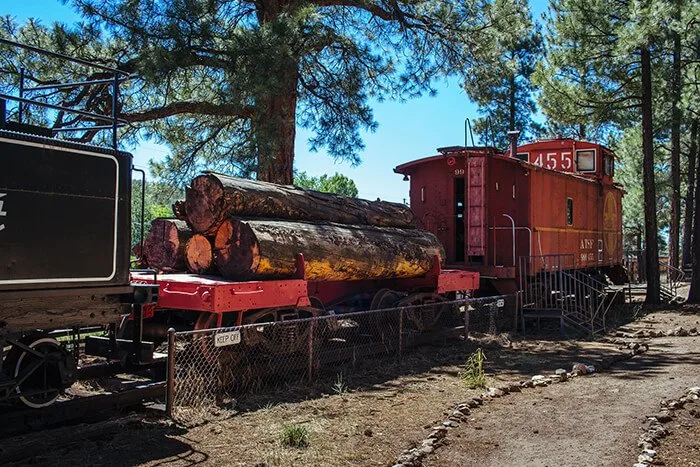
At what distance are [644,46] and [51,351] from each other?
16176mm

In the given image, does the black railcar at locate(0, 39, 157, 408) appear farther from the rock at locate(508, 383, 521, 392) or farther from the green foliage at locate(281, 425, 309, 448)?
the rock at locate(508, 383, 521, 392)

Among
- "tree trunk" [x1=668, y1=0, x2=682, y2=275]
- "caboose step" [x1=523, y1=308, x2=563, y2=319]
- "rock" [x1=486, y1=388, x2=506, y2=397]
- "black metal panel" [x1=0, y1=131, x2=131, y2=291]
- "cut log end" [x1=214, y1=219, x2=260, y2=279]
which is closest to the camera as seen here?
"black metal panel" [x1=0, y1=131, x2=131, y2=291]

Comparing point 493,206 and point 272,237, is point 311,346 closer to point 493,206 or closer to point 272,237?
point 272,237

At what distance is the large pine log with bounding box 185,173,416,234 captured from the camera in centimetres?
838

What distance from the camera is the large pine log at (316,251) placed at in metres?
8.17

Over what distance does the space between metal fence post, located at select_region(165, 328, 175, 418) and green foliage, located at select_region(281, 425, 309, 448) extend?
1302 mm

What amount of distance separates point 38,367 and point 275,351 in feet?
9.16

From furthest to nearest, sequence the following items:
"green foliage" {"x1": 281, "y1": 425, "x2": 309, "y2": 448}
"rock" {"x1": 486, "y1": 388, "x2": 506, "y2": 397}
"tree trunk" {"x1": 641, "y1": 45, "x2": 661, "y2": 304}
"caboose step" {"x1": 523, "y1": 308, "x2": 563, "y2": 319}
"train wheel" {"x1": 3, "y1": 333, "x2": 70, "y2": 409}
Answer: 1. "tree trunk" {"x1": 641, "y1": 45, "x2": 661, "y2": 304}
2. "caboose step" {"x1": 523, "y1": 308, "x2": 563, "y2": 319}
3. "rock" {"x1": 486, "y1": 388, "x2": 506, "y2": 397}
4. "train wheel" {"x1": 3, "y1": 333, "x2": 70, "y2": 409}
5. "green foliage" {"x1": 281, "y1": 425, "x2": 309, "y2": 448}

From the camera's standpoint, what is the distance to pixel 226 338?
676 cm

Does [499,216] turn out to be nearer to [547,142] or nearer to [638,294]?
[547,142]

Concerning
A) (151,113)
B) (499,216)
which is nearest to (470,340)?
(499,216)

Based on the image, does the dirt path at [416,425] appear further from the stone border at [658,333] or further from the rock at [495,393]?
the stone border at [658,333]

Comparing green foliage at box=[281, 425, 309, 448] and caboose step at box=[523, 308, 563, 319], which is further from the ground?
caboose step at box=[523, 308, 563, 319]

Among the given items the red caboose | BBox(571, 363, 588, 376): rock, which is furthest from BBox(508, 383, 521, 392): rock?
the red caboose
